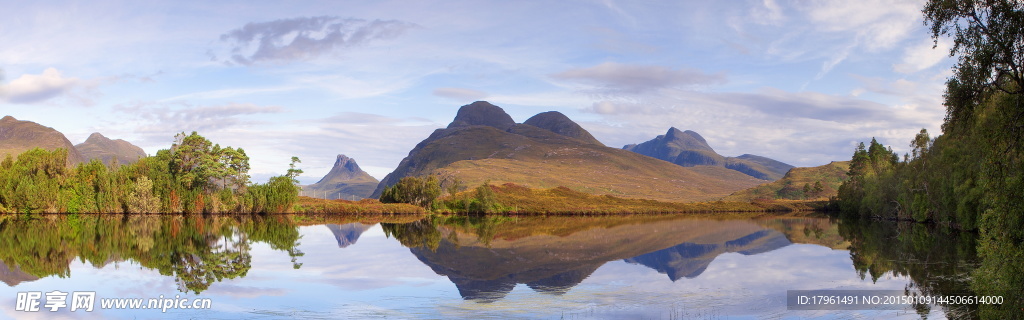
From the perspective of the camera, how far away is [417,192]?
11619cm

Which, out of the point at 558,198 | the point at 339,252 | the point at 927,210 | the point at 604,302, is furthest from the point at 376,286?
the point at 558,198

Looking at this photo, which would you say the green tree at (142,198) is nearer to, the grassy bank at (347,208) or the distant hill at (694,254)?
the grassy bank at (347,208)

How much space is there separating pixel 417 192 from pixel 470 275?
92.8 meters

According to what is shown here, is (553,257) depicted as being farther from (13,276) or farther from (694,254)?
(13,276)

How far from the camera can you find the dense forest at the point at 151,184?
8131cm

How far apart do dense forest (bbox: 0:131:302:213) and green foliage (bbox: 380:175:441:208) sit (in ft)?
71.5

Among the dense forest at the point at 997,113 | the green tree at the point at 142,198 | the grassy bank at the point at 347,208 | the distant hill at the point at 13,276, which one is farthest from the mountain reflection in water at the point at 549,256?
the grassy bank at the point at 347,208

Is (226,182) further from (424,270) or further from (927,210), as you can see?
(927,210)

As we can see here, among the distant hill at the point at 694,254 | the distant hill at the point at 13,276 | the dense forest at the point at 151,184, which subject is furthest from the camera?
the dense forest at the point at 151,184

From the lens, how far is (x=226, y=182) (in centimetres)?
→ 10175

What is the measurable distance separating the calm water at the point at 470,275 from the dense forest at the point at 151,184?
47.9 meters

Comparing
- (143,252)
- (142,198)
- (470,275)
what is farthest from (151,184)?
(470,275)

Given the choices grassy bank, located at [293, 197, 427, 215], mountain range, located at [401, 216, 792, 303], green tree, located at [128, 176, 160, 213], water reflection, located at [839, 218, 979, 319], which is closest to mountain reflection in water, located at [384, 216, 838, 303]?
mountain range, located at [401, 216, 792, 303]

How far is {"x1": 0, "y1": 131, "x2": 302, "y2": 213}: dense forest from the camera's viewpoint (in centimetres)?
8131
